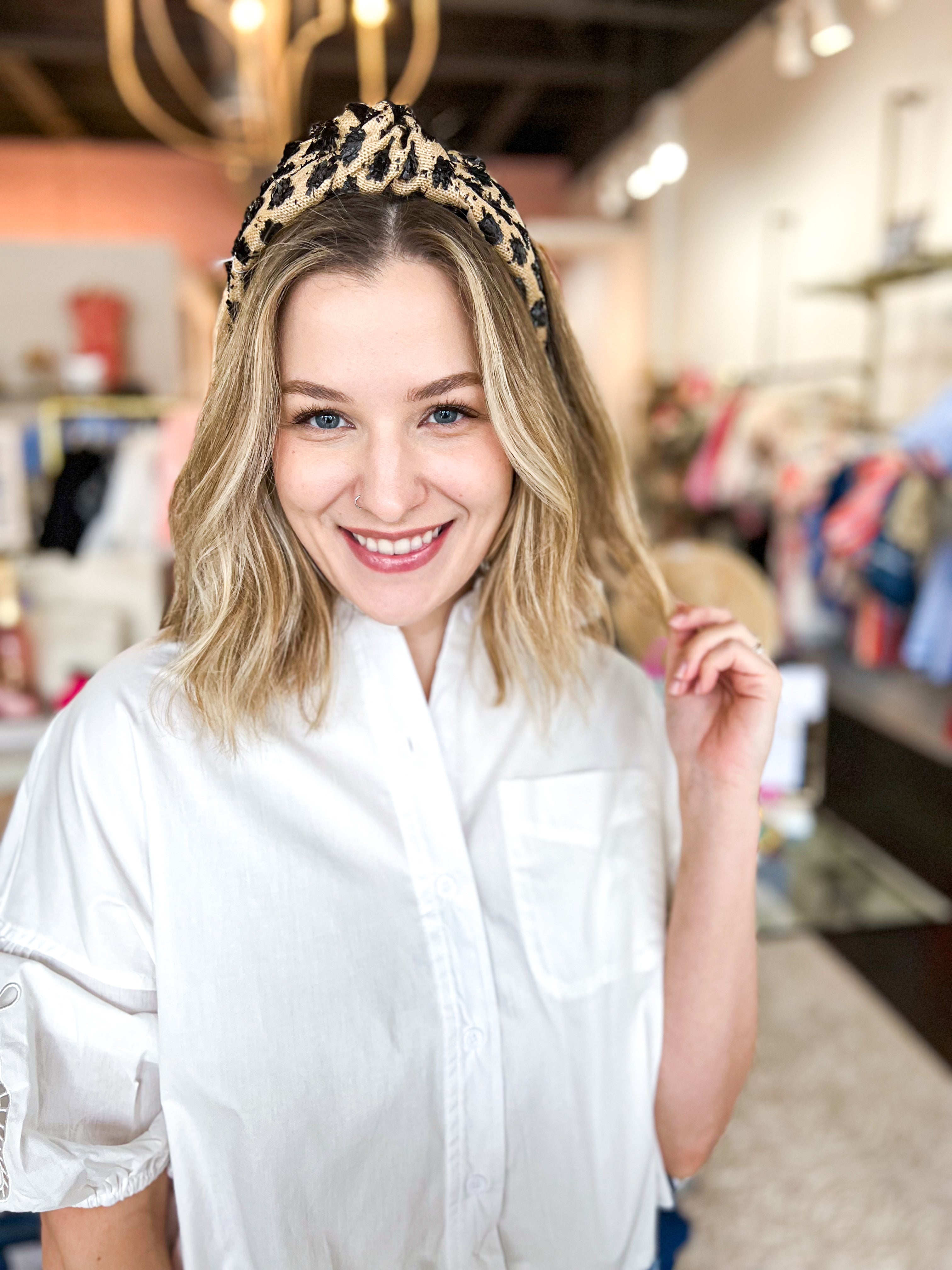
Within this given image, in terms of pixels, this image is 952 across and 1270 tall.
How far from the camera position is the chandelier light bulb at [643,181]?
443cm

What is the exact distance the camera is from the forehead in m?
0.78

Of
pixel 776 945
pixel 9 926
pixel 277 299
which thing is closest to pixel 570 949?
pixel 9 926

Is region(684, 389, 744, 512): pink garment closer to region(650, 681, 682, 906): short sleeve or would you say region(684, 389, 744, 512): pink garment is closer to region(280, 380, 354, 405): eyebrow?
region(650, 681, 682, 906): short sleeve

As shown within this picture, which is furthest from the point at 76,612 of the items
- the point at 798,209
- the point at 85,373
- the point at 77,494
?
the point at 798,209

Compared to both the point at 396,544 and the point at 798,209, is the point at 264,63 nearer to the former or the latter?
the point at 396,544

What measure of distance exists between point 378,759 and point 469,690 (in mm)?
138

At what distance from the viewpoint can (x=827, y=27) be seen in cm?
316

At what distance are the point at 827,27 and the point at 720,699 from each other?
10.3 ft

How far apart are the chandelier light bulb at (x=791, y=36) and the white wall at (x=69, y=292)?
2412 millimetres

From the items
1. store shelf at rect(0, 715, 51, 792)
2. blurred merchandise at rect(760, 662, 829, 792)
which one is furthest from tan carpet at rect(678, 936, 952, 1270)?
store shelf at rect(0, 715, 51, 792)

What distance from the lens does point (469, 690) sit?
101 centimetres

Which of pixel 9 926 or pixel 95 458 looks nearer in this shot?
pixel 9 926

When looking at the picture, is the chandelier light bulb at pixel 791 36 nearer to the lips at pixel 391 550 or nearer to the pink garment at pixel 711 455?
the pink garment at pixel 711 455

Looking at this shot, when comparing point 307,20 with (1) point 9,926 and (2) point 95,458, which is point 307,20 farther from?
(1) point 9,926
